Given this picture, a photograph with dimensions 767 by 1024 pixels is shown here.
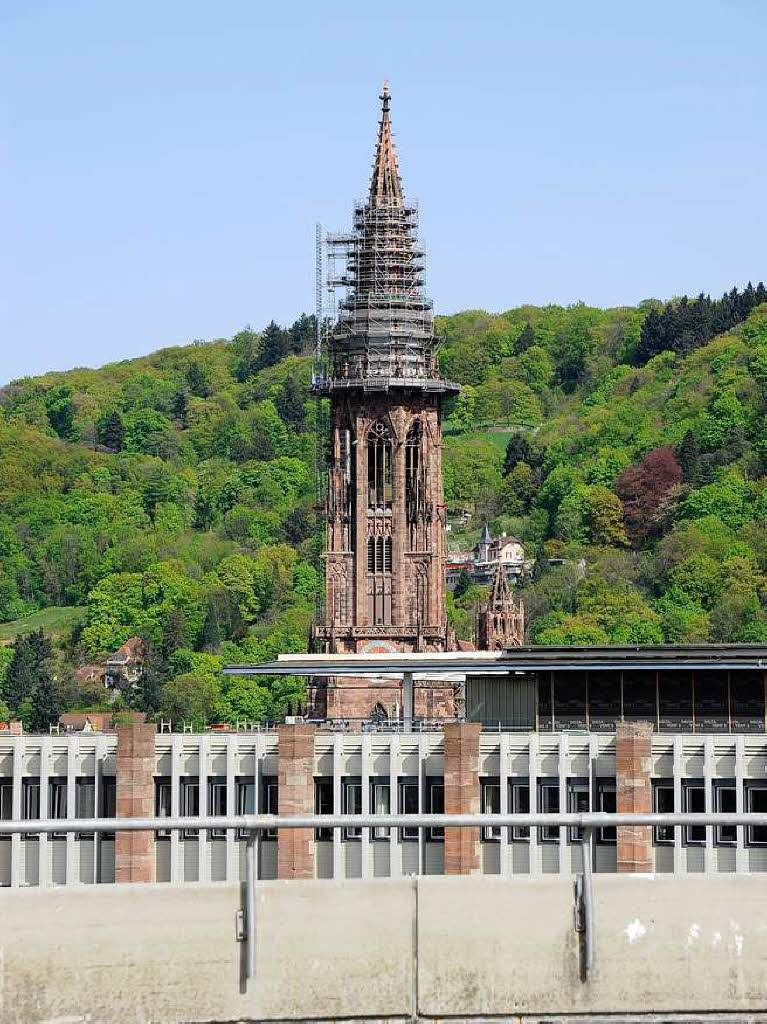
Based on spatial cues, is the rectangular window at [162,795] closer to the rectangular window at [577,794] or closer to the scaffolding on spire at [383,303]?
the rectangular window at [577,794]

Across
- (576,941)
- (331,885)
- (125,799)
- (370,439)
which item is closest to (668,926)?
(576,941)

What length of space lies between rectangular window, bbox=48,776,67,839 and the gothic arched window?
8227 centimetres

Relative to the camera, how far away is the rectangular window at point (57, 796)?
8019 cm

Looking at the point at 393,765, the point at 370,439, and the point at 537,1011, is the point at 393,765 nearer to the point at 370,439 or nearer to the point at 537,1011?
the point at 537,1011

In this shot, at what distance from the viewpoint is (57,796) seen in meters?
80.6

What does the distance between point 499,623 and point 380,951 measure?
478 ft

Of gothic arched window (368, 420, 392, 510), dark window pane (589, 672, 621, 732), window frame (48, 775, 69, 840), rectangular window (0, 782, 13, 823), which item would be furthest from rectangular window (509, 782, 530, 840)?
gothic arched window (368, 420, 392, 510)

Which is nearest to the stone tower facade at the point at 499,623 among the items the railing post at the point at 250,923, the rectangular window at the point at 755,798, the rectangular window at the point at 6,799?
the rectangular window at the point at 6,799

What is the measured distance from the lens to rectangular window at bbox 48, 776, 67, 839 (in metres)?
80.2

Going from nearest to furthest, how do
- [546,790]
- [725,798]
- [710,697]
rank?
[725,798] → [546,790] → [710,697]

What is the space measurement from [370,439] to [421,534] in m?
6.26

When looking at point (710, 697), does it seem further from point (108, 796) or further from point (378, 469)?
point (378, 469)

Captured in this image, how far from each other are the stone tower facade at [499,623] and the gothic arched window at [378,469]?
15.5 m

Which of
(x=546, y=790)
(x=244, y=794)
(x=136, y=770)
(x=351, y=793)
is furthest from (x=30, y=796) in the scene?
(x=546, y=790)
